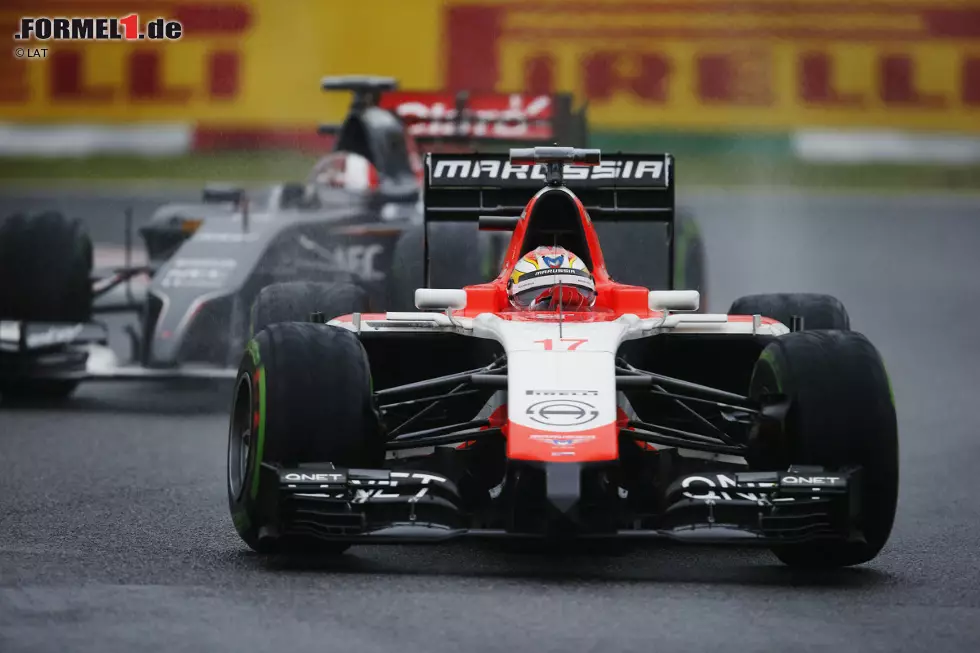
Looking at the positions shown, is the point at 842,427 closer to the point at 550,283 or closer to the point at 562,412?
the point at 562,412

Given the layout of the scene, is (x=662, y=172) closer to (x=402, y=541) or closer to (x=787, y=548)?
(x=787, y=548)

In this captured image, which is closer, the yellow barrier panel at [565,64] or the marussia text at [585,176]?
the marussia text at [585,176]

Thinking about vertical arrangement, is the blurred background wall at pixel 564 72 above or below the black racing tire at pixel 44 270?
above

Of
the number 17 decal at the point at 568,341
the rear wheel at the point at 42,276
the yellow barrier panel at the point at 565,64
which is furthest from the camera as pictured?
the yellow barrier panel at the point at 565,64

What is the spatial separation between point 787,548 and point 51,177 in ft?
80.6

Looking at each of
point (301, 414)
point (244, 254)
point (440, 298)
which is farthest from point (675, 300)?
point (244, 254)

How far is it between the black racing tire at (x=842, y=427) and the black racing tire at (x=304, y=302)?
2762mm

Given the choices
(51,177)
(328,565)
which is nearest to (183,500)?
(328,565)

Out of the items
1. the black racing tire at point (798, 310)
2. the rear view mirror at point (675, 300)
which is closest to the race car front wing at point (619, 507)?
the rear view mirror at point (675, 300)

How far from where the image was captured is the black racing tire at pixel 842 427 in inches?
284

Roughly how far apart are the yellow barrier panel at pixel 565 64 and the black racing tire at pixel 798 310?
19.0m

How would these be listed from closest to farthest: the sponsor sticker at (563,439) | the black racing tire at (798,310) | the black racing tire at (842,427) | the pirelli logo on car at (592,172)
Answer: the sponsor sticker at (563,439) → the black racing tire at (842,427) → the black racing tire at (798,310) → the pirelli logo on car at (592,172)

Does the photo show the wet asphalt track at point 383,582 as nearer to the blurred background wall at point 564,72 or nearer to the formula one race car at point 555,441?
the formula one race car at point 555,441

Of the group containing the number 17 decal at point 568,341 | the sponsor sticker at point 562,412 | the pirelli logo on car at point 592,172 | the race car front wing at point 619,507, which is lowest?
the race car front wing at point 619,507
